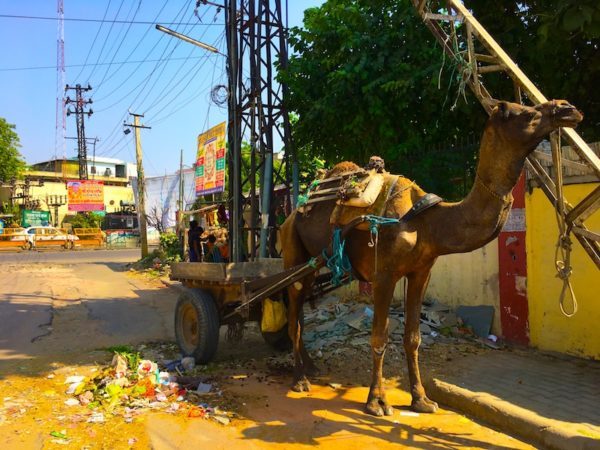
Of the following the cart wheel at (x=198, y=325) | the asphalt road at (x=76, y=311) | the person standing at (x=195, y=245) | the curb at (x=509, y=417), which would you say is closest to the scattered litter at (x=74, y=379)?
the cart wheel at (x=198, y=325)

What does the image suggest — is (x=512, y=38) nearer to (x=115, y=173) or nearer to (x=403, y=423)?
(x=403, y=423)

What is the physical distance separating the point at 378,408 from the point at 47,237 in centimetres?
3720

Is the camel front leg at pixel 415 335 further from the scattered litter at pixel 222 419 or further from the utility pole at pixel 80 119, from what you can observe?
the utility pole at pixel 80 119

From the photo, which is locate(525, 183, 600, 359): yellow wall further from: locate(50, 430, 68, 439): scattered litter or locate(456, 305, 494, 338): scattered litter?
locate(50, 430, 68, 439): scattered litter

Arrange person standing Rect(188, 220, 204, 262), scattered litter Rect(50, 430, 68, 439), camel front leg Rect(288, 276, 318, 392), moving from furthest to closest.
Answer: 1. person standing Rect(188, 220, 204, 262)
2. camel front leg Rect(288, 276, 318, 392)
3. scattered litter Rect(50, 430, 68, 439)

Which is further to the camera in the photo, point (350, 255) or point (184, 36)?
point (184, 36)

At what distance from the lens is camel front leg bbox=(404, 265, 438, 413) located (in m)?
4.98

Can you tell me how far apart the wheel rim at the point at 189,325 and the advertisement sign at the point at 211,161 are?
42.6 feet

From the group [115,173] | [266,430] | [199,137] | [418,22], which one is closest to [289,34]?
[418,22]

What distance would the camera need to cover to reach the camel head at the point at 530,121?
3418 mm

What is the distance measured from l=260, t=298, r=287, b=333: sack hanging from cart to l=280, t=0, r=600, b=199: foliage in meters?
3.28

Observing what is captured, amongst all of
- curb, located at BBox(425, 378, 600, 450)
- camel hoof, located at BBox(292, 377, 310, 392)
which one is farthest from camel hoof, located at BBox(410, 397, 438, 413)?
camel hoof, located at BBox(292, 377, 310, 392)

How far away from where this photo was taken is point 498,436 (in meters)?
4.50

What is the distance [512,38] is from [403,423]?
532cm
